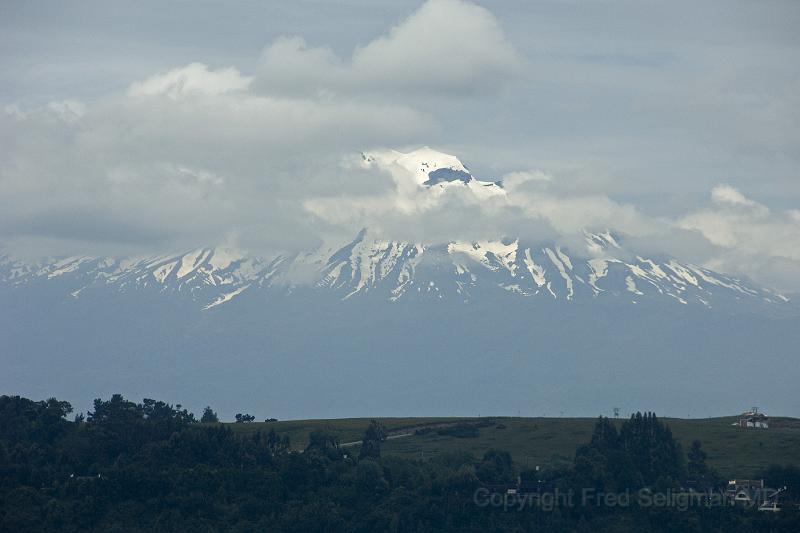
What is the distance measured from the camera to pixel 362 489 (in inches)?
6939

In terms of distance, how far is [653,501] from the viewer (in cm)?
16600

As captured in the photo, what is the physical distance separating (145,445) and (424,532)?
146 ft

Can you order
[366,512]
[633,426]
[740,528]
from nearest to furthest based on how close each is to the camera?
[740,528]
[366,512]
[633,426]

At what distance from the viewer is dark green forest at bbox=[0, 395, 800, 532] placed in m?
165

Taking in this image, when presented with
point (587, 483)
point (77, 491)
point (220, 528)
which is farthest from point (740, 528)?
point (77, 491)

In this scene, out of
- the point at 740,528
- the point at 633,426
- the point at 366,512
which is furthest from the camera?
the point at 633,426

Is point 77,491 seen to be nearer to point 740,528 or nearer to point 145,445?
point 145,445

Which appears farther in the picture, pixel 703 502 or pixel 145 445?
pixel 145 445

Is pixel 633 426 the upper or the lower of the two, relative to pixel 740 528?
upper

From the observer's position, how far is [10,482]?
177 metres

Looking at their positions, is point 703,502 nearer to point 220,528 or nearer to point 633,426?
point 633,426

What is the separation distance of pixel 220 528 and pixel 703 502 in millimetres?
53682

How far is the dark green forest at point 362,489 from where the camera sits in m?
165

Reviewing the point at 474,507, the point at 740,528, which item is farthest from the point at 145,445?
the point at 740,528
